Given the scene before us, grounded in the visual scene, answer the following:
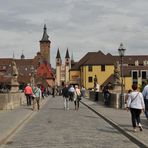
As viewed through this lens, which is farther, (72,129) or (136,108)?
(72,129)

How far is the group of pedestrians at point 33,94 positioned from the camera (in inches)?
1313

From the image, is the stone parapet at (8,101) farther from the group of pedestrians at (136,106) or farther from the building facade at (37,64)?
the building facade at (37,64)

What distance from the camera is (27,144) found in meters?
14.0

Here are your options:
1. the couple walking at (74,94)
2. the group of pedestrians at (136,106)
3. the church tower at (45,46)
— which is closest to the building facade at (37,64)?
the church tower at (45,46)

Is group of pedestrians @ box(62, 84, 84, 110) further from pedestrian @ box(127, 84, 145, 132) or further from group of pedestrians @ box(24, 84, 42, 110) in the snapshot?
pedestrian @ box(127, 84, 145, 132)

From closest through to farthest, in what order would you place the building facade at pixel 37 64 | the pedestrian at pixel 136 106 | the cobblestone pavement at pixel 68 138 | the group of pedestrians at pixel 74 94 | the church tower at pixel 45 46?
1. the cobblestone pavement at pixel 68 138
2. the pedestrian at pixel 136 106
3. the group of pedestrians at pixel 74 94
4. the building facade at pixel 37 64
5. the church tower at pixel 45 46

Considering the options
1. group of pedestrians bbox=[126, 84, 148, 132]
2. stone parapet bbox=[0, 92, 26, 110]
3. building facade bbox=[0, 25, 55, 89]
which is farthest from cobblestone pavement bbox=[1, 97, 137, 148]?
building facade bbox=[0, 25, 55, 89]

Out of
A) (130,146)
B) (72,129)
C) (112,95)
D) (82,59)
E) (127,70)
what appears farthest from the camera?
(82,59)

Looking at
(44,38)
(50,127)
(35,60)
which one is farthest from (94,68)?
(50,127)

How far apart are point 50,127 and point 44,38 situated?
590 ft

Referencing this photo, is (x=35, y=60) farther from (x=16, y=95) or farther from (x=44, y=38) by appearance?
(x=16, y=95)

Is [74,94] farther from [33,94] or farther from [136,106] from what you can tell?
[136,106]

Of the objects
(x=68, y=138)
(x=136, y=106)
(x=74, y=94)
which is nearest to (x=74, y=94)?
(x=74, y=94)

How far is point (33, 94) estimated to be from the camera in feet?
111
